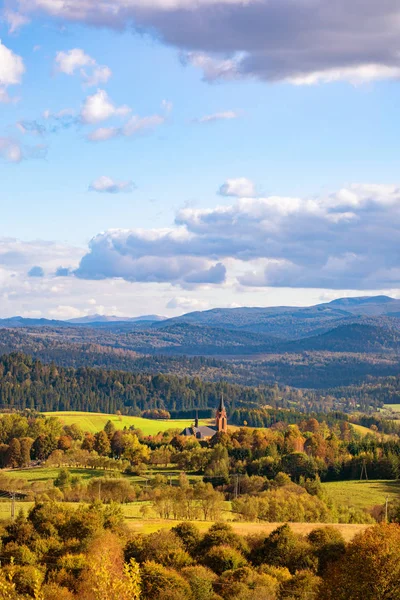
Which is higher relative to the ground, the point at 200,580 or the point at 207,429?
the point at 200,580

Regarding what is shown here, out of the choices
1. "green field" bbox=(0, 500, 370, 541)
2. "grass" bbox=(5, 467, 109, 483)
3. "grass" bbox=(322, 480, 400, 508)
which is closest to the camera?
"green field" bbox=(0, 500, 370, 541)

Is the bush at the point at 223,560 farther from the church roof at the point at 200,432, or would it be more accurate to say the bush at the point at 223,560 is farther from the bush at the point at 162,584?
the church roof at the point at 200,432

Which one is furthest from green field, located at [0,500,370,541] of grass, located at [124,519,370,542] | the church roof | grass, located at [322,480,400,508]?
the church roof

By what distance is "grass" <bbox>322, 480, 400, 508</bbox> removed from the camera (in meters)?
102

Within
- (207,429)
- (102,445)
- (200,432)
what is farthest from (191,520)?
(207,429)

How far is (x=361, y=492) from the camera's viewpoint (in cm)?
11069

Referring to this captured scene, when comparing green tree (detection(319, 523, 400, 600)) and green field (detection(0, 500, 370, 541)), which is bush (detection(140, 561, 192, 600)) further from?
green field (detection(0, 500, 370, 541))

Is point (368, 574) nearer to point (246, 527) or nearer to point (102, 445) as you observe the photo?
point (246, 527)

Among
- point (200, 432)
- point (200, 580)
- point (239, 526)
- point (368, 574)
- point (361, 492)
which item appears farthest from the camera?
point (200, 432)

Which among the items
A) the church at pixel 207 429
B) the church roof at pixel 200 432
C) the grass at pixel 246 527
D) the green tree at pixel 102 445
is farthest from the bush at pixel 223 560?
the church at pixel 207 429

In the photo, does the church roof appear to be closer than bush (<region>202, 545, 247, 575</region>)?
No

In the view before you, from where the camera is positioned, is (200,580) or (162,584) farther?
(200,580)

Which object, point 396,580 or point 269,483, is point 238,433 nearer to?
point 269,483

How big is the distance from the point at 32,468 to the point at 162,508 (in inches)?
2276
